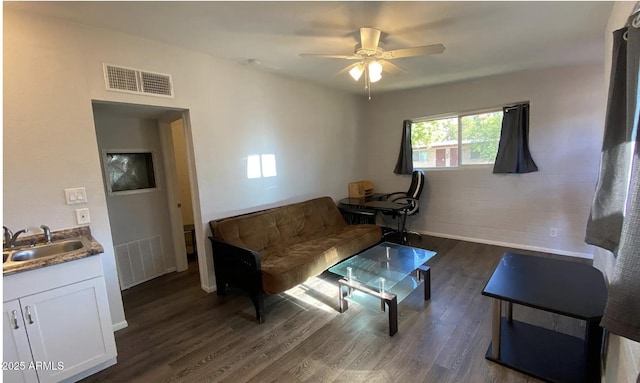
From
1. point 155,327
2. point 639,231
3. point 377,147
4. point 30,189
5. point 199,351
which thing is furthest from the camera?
point 377,147

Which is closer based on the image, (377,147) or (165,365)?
(165,365)

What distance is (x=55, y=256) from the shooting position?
1.82 m

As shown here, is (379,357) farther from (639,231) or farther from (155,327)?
(155,327)

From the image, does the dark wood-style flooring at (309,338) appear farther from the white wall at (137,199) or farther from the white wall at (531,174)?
the white wall at (531,174)

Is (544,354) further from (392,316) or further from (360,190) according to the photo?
(360,190)

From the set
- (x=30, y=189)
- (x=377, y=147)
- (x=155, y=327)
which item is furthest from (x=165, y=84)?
(x=377, y=147)

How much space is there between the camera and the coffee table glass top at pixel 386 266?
263 centimetres

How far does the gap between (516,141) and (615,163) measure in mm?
2603

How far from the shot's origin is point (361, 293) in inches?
106

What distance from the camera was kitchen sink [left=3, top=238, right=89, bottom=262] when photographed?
1.94 metres

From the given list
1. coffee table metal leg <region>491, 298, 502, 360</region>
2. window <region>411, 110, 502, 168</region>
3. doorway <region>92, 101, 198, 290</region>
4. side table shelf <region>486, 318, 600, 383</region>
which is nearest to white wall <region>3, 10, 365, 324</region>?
doorway <region>92, 101, 198, 290</region>

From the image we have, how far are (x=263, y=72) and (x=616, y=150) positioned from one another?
3172 mm

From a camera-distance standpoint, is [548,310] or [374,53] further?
[374,53]

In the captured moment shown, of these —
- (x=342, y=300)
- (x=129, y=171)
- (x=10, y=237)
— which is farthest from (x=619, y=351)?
(x=129, y=171)
